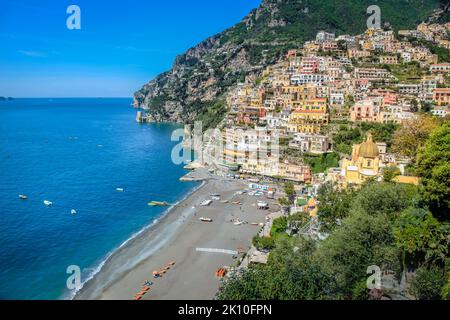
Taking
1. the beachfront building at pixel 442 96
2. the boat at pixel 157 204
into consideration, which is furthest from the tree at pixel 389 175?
the beachfront building at pixel 442 96

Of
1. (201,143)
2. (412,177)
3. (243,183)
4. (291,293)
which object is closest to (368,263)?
(291,293)

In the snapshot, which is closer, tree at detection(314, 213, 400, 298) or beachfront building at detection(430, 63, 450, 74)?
tree at detection(314, 213, 400, 298)

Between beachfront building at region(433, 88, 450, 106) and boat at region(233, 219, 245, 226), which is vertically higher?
beachfront building at region(433, 88, 450, 106)

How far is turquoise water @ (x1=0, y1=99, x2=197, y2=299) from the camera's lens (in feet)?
85.4

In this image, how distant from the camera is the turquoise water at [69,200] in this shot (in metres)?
26.0

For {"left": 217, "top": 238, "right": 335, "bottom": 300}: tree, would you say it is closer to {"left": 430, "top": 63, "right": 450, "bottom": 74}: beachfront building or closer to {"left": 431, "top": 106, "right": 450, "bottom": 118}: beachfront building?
{"left": 431, "top": 106, "right": 450, "bottom": 118}: beachfront building

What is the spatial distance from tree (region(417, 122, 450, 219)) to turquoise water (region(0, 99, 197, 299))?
68.5 ft

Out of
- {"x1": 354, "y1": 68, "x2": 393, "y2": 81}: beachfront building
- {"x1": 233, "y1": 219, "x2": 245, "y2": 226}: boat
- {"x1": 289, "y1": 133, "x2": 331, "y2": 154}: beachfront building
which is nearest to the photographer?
{"x1": 233, "y1": 219, "x2": 245, "y2": 226}: boat

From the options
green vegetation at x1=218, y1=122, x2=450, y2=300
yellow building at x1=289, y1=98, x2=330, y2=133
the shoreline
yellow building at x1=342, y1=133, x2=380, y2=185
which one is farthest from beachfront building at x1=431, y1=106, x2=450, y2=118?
green vegetation at x1=218, y1=122, x2=450, y2=300

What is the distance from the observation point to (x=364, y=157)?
2798cm

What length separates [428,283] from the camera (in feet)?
44.8

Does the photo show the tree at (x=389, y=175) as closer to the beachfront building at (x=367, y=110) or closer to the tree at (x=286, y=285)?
the tree at (x=286, y=285)

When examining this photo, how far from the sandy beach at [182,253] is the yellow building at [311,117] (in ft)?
52.8

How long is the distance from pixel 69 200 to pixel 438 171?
35812mm
